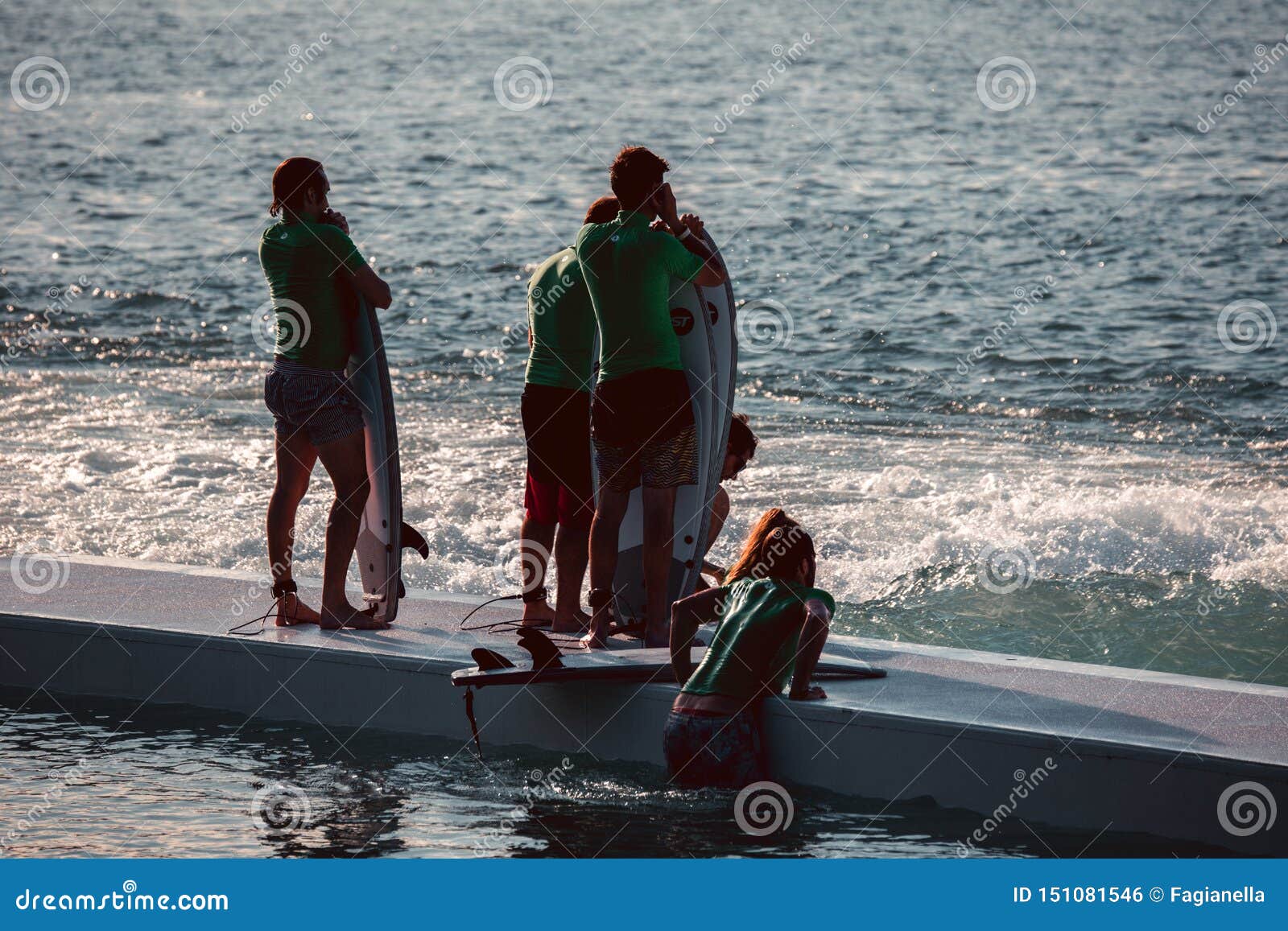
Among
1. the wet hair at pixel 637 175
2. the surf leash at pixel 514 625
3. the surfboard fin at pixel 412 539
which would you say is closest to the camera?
the wet hair at pixel 637 175

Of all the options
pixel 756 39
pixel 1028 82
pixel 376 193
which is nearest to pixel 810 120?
pixel 1028 82

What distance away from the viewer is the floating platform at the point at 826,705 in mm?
4754

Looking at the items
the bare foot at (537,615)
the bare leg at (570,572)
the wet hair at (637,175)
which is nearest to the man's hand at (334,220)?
the wet hair at (637,175)

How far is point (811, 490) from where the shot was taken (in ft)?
35.3

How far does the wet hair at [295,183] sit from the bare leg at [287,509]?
82 centimetres

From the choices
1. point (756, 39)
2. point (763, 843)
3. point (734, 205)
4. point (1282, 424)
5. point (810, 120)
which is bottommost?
point (763, 843)

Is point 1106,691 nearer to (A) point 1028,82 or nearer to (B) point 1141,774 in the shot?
(B) point 1141,774

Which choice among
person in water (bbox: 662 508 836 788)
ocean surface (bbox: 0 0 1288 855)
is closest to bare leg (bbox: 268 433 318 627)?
ocean surface (bbox: 0 0 1288 855)

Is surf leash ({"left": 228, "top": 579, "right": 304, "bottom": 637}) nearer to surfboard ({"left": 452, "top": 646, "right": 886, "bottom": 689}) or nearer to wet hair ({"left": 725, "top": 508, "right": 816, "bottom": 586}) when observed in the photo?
surfboard ({"left": 452, "top": 646, "right": 886, "bottom": 689})

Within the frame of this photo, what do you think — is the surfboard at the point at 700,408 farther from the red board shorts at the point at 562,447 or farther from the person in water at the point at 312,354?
the person in water at the point at 312,354

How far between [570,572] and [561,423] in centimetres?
57

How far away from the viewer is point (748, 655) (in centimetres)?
505

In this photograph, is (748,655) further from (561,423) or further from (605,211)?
(605,211)

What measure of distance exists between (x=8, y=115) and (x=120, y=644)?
30.8m
